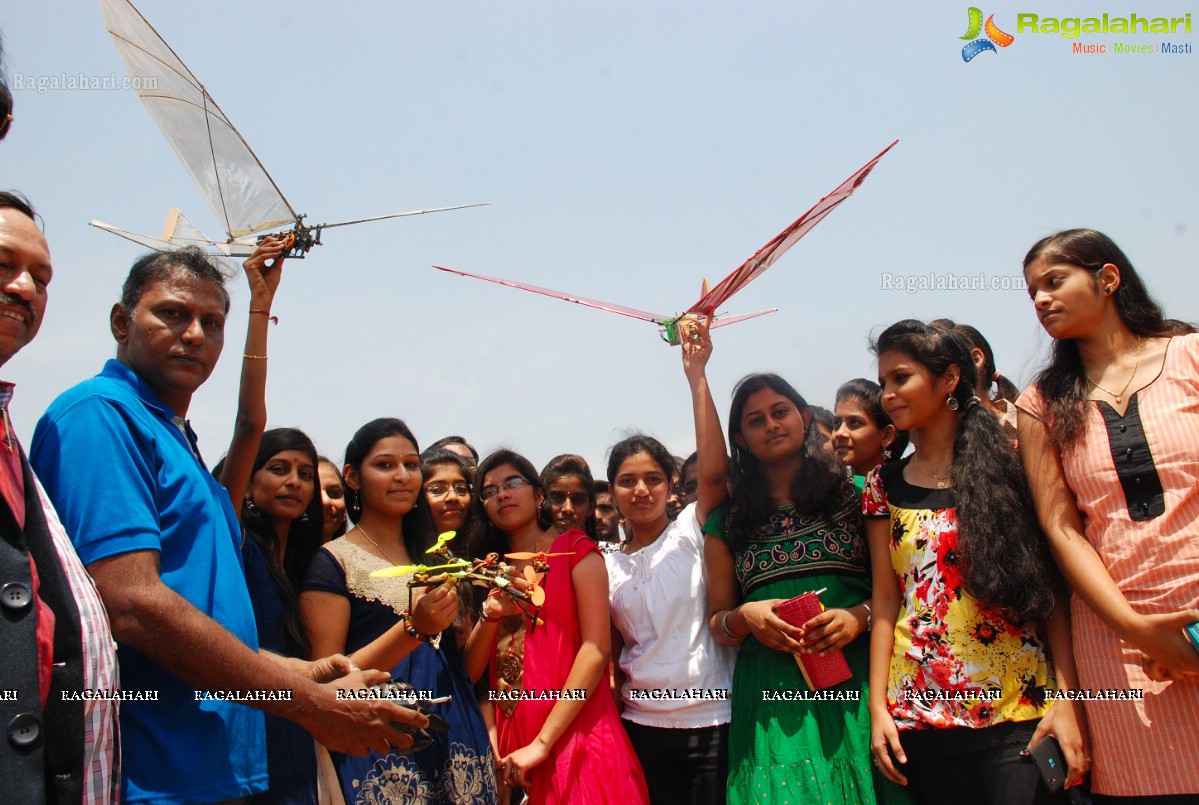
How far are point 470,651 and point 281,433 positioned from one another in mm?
1364

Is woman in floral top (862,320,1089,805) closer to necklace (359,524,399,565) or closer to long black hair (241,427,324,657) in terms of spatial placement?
necklace (359,524,399,565)

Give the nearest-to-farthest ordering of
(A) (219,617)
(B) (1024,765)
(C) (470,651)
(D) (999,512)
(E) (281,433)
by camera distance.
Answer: (A) (219,617) → (B) (1024,765) → (D) (999,512) → (C) (470,651) → (E) (281,433)

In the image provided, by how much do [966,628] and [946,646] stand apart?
96mm

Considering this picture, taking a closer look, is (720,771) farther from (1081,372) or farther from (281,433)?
(281,433)

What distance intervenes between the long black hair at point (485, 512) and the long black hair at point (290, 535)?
753 millimetres

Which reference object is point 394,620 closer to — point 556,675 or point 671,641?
point 556,675

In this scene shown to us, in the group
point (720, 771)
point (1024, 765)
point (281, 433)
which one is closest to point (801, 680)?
point (720, 771)

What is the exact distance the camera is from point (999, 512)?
10.7 feet

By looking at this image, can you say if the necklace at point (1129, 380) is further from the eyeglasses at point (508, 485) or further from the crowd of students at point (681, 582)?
the eyeglasses at point (508, 485)

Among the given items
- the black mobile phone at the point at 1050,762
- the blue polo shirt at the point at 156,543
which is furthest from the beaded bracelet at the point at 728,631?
the blue polo shirt at the point at 156,543

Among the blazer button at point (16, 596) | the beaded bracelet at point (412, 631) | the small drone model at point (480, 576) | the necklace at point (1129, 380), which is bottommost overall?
the beaded bracelet at point (412, 631)

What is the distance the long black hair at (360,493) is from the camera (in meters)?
4.13

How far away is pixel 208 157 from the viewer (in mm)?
3902

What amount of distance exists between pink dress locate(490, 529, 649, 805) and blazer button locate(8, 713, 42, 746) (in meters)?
2.45
